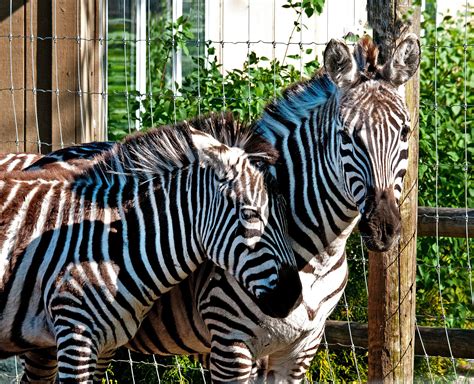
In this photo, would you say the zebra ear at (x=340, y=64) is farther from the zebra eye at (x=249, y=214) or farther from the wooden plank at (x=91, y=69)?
the wooden plank at (x=91, y=69)

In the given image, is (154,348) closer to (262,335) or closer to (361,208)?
(262,335)

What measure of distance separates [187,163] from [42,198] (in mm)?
825

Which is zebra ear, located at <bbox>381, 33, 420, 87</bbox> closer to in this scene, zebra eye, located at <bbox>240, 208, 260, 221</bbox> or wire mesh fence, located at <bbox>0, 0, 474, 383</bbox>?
zebra eye, located at <bbox>240, 208, 260, 221</bbox>

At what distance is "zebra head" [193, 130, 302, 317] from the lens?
15.4ft

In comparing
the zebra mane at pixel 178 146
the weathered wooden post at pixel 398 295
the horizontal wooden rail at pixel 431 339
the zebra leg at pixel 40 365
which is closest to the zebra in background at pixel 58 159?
the zebra mane at pixel 178 146

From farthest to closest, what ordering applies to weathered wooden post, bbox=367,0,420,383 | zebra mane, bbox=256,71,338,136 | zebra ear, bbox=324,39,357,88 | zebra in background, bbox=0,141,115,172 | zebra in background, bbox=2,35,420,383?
1. weathered wooden post, bbox=367,0,420,383
2. zebra in background, bbox=0,141,115,172
3. zebra mane, bbox=256,71,338,136
4. zebra ear, bbox=324,39,357,88
5. zebra in background, bbox=2,35,420,383

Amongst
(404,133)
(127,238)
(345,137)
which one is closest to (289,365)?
(127,238)

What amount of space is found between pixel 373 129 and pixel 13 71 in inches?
130

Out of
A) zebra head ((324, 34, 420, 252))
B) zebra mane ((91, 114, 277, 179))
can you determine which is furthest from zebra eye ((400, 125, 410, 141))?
zebra mane ((91, 114, 277, 179))

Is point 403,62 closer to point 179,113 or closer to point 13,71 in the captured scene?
point 179,113

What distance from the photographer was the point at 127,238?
506cm

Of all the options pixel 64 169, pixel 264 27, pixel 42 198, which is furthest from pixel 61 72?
pixel 264 27

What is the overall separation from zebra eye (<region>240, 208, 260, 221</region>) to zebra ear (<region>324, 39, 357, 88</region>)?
2.84ft

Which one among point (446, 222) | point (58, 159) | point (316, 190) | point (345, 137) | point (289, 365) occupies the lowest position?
point (289, 365)
